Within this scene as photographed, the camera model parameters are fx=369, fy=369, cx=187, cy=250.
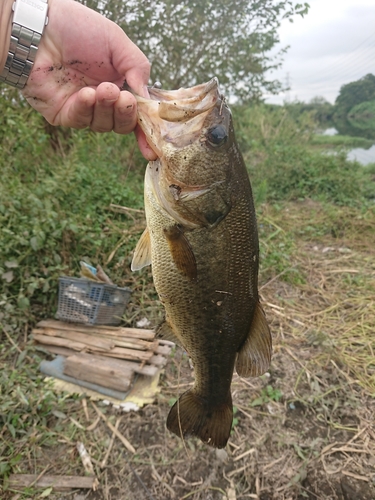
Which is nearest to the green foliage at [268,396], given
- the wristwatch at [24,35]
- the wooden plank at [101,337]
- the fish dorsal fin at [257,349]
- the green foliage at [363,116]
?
the wooden plank at [101,337]

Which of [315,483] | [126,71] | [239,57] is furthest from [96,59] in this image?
[239,57]

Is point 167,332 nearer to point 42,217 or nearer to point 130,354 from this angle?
point 130,354

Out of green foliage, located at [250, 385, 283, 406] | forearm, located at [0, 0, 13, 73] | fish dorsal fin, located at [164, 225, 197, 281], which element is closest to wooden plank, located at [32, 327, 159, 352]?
green foliage, located at [250, 385, 283, 406]

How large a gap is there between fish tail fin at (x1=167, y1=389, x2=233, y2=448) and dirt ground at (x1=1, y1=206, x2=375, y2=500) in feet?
2.72

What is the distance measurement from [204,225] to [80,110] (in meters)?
0.66

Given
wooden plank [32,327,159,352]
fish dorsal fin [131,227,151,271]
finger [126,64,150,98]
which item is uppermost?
finger [126,64,150,98]

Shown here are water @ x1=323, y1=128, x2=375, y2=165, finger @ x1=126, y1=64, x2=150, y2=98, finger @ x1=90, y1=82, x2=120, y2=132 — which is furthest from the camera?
water @ x1=323, y1=128, x2=375, y2=165

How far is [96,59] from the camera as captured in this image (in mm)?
1633

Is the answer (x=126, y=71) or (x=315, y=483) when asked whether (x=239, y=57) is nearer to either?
(x=126, y=71)

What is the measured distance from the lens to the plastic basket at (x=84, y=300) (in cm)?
319

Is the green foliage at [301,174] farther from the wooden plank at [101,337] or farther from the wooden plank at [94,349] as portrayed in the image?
Answer: the wooden plank at [94,349]

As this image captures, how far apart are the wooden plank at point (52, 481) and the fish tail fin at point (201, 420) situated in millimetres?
957

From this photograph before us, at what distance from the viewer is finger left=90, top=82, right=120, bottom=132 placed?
129 cm

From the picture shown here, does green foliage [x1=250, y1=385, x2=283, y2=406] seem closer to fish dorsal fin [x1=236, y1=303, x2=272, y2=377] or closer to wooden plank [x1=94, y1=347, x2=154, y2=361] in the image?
wooden plank [x1=94, y1=347, x2=154, y2=361]
